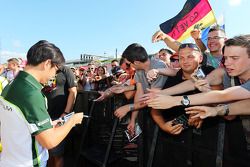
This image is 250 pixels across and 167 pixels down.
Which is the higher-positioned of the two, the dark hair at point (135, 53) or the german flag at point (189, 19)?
the german flag at point (189, 19)

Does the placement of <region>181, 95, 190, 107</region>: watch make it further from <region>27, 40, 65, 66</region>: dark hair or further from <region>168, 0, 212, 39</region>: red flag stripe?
<region>168, 0, 212, 39</region>: red flag stripe

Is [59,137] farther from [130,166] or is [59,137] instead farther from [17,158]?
[130,166]

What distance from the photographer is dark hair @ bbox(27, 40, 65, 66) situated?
223 cm

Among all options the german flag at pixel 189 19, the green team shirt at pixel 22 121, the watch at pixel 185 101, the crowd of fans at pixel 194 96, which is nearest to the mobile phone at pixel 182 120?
the crowd of fans at pixel 194 96

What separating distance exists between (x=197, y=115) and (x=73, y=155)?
3622mm

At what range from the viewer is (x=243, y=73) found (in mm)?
2117

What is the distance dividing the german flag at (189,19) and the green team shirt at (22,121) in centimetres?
372

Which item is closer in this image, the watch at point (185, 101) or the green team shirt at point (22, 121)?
the green team shirt at point (22, 121)

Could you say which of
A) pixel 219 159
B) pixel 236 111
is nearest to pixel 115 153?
pixel 219 159

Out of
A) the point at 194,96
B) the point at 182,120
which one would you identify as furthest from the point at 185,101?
the point at 182,120

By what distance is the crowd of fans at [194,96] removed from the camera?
2.06 m

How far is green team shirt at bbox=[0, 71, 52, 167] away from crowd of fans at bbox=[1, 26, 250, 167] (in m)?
0.88

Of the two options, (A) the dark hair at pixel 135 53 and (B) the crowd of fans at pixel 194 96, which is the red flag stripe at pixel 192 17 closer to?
(B) the crowd of fans at pixel 194 96

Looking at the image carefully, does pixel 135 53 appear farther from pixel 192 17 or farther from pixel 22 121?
pixel 192 17
